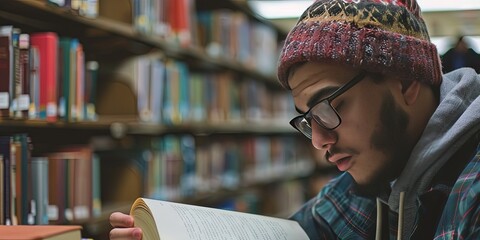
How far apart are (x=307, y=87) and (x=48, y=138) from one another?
141 cm

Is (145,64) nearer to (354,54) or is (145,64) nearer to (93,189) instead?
(93,189)

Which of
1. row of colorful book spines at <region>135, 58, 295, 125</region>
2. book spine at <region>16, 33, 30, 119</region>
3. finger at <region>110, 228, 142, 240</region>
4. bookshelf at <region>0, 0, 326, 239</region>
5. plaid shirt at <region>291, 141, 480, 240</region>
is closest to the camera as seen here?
plaid shirt at <region>291, 141, 480, 240</region>

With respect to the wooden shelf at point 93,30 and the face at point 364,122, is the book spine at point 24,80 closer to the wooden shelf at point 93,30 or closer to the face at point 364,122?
the wooden shelf at point 93,30

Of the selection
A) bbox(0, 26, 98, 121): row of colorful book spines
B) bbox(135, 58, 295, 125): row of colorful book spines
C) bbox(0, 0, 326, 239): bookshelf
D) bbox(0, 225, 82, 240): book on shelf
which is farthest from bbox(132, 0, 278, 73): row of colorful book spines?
bbox(0, 225, 82, 240): book on shelf

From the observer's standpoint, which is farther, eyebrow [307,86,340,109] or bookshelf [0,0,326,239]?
bookshelf [0,0,326,239]

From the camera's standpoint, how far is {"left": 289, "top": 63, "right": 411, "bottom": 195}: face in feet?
3.73

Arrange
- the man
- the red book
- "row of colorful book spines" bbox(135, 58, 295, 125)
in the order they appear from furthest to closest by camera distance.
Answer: "row of colorful book spines" bbox(135, 58, 295, 125)
the man
the red book

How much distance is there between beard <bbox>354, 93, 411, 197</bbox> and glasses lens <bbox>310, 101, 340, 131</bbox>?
81mm

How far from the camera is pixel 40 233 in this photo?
0.86m

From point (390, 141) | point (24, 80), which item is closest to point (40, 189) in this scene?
point (24, 80)

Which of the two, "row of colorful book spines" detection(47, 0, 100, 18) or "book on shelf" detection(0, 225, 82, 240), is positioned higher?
"row of colorful book spines" detection(47, 0, 100, 18)

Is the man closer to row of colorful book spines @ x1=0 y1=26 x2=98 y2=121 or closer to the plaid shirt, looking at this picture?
the plaid shirt

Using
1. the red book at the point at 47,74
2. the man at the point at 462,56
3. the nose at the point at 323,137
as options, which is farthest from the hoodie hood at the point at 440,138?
the man at the point at 462,56

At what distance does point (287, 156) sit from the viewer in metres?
5.03
